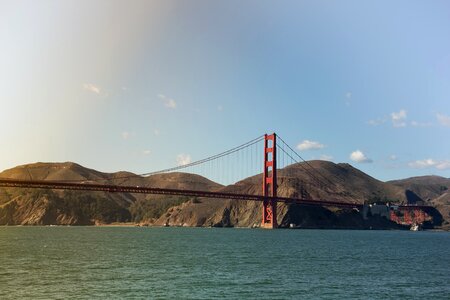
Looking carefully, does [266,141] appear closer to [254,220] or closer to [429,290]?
[254,220]

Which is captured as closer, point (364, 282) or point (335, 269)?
point (364, 282)

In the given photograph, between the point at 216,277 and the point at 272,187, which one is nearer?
the point at 216,277

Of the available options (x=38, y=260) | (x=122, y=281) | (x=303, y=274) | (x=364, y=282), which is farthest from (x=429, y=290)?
(x=38, y=260)

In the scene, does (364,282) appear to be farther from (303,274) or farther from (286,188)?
(286,188)

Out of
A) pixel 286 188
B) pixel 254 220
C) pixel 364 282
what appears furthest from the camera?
pixel 286 188

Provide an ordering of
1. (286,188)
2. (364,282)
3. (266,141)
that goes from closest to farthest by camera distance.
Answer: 1. (364,282)
2. (266,141)
3. (286,188)

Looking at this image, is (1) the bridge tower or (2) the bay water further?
(1) the bridge tower

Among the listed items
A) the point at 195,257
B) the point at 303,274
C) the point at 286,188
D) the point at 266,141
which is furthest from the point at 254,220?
the point at 303,274

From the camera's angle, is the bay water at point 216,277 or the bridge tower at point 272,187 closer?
the bay water at point 216,277

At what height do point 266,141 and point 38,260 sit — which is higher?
point 266,141

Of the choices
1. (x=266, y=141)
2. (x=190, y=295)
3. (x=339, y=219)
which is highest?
(x=266, y=141)
